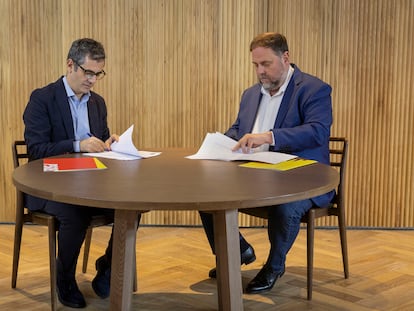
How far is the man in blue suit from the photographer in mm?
3035

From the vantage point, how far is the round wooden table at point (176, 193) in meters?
1.99

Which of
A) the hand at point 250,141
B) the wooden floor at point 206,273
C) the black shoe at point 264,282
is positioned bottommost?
the wooden floor at point 206,273

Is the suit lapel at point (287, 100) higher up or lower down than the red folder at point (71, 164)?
higher up

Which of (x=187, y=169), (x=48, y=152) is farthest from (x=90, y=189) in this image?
(x=48, y=152)

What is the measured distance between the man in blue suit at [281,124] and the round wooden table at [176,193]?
444 mm

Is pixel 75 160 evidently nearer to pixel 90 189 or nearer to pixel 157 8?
pixel 90 189

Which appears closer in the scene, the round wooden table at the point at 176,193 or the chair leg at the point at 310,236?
the round wooden table at the point at 176,193

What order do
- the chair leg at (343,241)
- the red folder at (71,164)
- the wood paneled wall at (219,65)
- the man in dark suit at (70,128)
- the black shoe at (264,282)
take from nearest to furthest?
the red folder at (71,164)
the man in dark suit at (70,128)
the black shoe at (264,282)
the chair leg at (343,241)
the wood paneled wall at (219,65)

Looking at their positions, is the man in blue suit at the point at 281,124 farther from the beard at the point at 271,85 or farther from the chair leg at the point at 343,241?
the chair leg at the point at 343,241

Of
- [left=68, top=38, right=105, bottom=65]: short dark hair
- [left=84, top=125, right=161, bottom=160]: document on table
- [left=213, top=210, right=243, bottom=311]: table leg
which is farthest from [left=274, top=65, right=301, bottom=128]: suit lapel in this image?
[left=213, top=210, right=243, bottom=311]: table leg

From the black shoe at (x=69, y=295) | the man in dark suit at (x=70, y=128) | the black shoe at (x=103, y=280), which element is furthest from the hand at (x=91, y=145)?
the black shoe at (x=69, y=295)

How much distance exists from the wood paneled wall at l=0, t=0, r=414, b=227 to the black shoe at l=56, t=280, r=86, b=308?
5.56 ft

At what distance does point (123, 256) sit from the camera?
2207mm

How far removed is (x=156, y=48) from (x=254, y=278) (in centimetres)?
209
